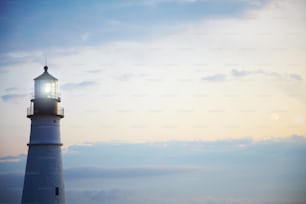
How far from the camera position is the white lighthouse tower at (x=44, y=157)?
3300 centimetres

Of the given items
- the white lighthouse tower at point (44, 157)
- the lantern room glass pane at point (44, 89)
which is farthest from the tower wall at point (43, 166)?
the lantern room glass pane at point (44, 89)

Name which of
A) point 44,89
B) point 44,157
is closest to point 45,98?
point 44,89

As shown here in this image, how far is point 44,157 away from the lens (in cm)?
3319

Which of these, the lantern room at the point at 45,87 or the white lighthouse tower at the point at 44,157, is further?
the lantern room at the point at 45,87

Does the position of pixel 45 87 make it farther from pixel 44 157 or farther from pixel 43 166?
pixel 43 166

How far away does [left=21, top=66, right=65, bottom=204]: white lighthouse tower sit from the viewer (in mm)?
33000

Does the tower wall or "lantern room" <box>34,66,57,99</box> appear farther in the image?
"lantern room" <box>34,66,57,99</box>

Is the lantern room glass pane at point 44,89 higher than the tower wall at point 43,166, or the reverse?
the lantern room glass pane at point 44,89

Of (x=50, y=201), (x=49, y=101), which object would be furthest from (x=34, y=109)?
(x=50, y=201)

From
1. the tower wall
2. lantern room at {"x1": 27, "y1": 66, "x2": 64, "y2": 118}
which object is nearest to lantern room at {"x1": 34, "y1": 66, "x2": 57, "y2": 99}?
lantern room at {"x1": 27, "y1": 66, "x2": 64, "y2": 118}

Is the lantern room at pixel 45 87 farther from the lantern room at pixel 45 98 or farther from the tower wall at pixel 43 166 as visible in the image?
the tower wall at pixel 43 166

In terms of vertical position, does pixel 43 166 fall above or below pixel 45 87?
below

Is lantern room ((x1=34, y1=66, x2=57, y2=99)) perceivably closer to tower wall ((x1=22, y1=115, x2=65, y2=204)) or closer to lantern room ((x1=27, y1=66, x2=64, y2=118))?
lantern room ((x1=27, y1=66, x2=64, y2=118))

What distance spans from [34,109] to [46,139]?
2.21 meters
